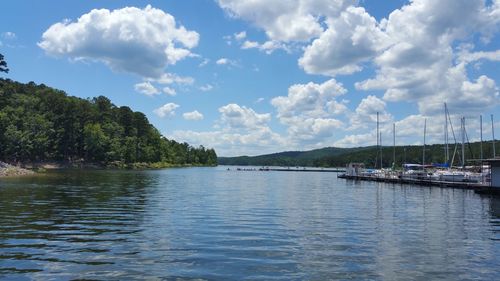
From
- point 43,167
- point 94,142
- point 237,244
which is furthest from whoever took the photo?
point 94,142

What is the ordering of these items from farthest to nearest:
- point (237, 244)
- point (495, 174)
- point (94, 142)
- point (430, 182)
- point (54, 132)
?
point (94, 142)
point (54, 132)
point (430, 182)
point (495, 174)
point (237, 244)

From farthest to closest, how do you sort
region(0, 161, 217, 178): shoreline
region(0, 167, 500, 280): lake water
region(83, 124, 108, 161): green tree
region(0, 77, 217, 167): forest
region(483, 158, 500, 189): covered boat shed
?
1. region(83, 124, 108, 161): green tree
2. region(0, 77, 217, 167): forest
3. region(0, 161, 217, 178): shoreline
4. region(483, 158, 500, 189): covered boat shed
5. region(0, 167, 500, 280): lake water

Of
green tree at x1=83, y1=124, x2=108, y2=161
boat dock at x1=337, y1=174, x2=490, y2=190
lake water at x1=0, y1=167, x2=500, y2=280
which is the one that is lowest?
lake water at x1=0, y1=167, x2=500, y2=280

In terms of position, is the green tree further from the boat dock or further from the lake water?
the lake water

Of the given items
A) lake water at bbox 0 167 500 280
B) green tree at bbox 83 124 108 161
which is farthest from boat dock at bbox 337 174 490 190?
green tree at bbox 83 124 108 161

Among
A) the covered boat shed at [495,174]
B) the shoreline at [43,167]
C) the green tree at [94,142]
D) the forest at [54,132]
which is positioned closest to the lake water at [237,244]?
the covered boat shed at [495,174]

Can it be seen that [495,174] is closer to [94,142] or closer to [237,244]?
[237,244]

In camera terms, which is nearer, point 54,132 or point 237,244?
point 237,244

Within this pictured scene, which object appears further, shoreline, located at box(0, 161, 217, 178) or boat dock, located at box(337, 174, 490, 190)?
shoreline, located at box(0, 161, 217, 178)

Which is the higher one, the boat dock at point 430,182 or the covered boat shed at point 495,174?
the covered boat shed at point 495,174

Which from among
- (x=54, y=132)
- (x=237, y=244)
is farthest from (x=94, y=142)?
(x=237, y=244)

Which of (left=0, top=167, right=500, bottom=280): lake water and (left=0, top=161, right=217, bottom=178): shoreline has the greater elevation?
(left=0, top=161, right=217, bottom=178): shoreline

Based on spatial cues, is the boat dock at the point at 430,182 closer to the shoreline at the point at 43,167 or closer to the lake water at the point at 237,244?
the lake water at the point at 237,244

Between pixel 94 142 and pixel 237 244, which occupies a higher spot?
pixel 94 142
